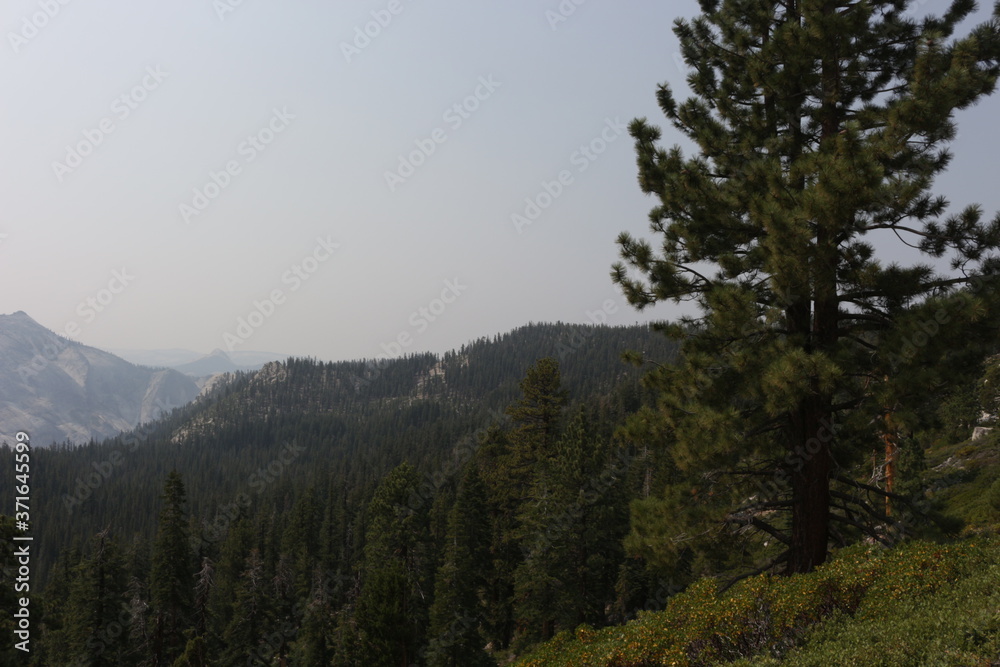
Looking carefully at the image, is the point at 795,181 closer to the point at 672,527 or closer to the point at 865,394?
the point at 865,394

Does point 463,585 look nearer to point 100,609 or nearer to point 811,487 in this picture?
point 100,609

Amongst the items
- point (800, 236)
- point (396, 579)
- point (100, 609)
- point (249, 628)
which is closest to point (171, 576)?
point (100, 609)

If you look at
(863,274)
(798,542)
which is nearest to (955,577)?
(798,542)

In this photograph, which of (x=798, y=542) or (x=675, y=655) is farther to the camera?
(x=798, y=542)

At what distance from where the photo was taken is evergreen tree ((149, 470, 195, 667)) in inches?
1361

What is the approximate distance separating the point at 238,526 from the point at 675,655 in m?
56.1

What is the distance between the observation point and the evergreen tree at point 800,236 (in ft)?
30.1

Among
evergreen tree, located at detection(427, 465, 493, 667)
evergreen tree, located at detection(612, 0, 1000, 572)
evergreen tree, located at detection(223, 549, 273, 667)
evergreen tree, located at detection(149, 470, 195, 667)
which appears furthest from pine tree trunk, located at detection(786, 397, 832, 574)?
evergreen tree, located at detection(223, 549, 273, 667)

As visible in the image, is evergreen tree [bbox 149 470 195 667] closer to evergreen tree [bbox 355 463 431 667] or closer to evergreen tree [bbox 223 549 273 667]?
evergreen tree [bbox 223 549 273 667]

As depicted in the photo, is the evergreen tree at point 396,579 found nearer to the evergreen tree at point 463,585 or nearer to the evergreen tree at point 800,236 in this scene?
the evergreen tree at point 463,585

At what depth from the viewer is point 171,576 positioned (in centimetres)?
3466

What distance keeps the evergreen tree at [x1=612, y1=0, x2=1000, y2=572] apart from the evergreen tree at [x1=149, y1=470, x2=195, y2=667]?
33.8 m

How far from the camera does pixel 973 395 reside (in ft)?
153

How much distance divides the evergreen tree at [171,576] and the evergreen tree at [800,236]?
33.8m
